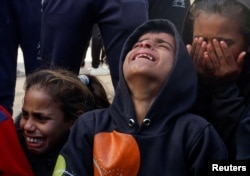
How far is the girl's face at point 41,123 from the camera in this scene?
7.61 feet

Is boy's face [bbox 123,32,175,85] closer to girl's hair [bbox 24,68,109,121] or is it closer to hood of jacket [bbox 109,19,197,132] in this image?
hood of jacket [bbox 109,19,197,132]

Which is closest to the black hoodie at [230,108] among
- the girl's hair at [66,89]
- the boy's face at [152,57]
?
the boy's face at [152,57]

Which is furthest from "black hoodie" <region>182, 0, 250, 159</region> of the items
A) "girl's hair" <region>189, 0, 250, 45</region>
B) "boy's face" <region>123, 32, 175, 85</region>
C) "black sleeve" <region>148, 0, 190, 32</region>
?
"black sleeve" <region>148, 0, 190, 32</region>

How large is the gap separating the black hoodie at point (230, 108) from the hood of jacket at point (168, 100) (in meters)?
0.15

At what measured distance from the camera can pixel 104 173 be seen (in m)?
1.87

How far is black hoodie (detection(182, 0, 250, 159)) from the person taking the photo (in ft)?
6.41

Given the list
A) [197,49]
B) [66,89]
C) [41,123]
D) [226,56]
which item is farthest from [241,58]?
[41,123]

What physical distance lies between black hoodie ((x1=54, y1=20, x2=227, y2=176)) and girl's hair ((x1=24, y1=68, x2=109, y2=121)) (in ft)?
1.25

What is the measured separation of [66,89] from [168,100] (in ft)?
2.16

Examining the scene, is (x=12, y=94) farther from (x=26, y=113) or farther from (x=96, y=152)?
(x=96, y=152)

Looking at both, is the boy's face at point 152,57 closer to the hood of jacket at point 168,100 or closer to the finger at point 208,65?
the hood of jacket at point 168,100

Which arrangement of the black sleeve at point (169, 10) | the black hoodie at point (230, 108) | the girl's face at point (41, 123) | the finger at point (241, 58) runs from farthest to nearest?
the black sleeve at point (169, 10), the girl's face at point (41, 123), the finger at point (241, 58), the black hoodie at point (230, 108)

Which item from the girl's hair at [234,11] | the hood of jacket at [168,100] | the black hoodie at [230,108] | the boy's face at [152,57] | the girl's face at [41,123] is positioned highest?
the girl's hair at [234,11]

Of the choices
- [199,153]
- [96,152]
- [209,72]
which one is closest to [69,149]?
[96,152]
